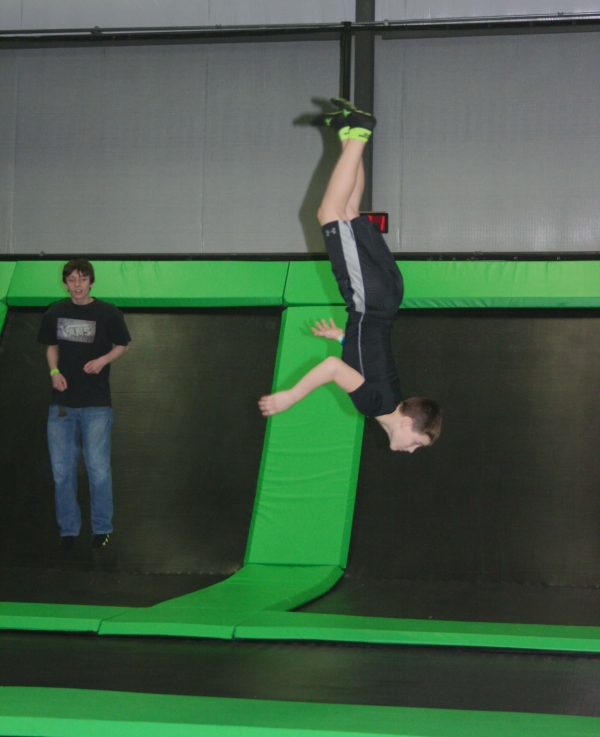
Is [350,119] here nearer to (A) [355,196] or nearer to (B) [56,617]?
(A) [355,196]

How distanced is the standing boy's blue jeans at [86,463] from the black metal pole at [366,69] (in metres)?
2.77

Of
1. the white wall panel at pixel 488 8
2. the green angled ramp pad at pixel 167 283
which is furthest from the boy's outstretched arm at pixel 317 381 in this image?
the white wall panel at pixel 488 8

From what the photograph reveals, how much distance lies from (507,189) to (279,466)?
2.73 meters

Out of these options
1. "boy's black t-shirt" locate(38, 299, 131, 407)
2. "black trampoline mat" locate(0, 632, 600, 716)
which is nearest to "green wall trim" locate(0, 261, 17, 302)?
"boy's black t-shirt" locate(38, 299, 131, 407)

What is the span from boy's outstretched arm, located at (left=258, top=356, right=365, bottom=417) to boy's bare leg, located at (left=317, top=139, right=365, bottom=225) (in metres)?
0.55

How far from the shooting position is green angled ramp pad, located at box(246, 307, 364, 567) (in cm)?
392

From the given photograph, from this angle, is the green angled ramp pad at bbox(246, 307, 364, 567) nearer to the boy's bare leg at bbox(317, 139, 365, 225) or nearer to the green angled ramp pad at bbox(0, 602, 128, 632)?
the green angled ramp pad at bbox(0, 602, 128, 632)

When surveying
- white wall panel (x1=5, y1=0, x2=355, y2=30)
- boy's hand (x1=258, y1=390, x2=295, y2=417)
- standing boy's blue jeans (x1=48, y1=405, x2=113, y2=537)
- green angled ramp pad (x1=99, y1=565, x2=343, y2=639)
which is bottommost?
green angled ramp pad (x1=99, y1=565, x2=343, y2=639)

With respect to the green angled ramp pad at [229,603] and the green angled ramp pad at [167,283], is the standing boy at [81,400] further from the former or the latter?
the green angled ramp pad at [167,283]

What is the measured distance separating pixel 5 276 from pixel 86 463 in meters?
2.05

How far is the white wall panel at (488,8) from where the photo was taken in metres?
5.29

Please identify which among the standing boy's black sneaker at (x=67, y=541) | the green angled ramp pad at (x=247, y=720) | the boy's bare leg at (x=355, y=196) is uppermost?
the boy's bare leg at (x=355, y=196)

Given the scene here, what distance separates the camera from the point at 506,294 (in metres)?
4.47

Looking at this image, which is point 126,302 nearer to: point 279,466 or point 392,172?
point 279,466
